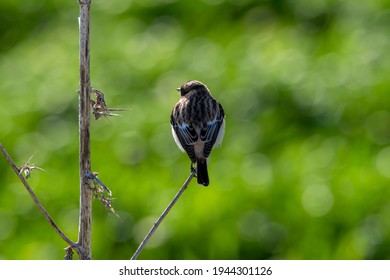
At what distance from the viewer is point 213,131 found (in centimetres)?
573

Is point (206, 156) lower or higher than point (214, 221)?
higher

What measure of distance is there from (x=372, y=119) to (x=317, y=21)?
4.27 meters

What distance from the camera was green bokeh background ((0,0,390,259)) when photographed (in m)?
8.95

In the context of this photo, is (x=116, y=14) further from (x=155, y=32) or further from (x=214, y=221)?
(x=214, y=221)

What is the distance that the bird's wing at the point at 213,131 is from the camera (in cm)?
564

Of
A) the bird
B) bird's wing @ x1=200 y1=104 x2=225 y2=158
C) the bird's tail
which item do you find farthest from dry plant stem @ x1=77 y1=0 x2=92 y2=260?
bird's wing @ x1=200 y1=104 x2=225 y2=158

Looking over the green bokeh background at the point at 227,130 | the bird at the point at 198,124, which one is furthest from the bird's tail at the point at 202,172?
the green bokeh background at the point at 227,130

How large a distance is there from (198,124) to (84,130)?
9.38ft

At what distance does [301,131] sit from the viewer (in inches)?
455

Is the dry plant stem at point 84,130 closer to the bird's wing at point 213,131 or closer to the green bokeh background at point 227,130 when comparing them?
the bird's wing at point 213,131

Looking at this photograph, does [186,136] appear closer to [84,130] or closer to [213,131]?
[213,131]

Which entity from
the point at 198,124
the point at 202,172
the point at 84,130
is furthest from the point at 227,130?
the point at 84,130

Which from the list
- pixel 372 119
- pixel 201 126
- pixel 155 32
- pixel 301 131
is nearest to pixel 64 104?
pixel 155 32

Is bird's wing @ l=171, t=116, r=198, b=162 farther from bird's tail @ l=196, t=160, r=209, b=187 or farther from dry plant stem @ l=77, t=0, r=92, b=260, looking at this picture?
dry plant stem @ l=77, t=0, r=92, b=260
